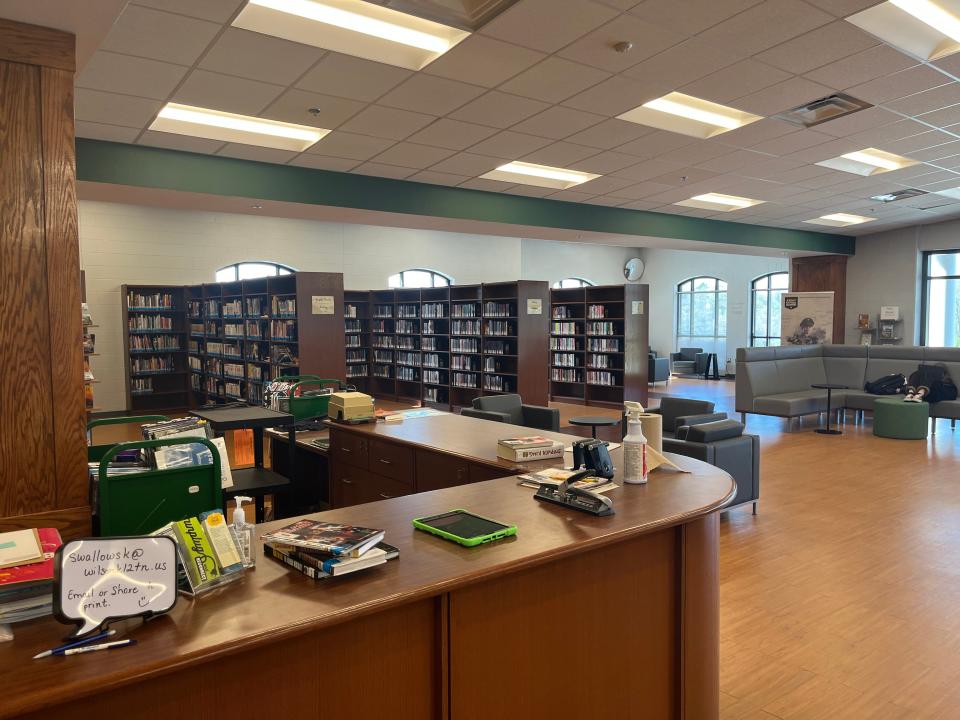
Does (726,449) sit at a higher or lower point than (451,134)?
lower

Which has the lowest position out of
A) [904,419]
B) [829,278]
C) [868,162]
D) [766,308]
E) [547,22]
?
[904,419]

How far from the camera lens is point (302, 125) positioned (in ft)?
18.5

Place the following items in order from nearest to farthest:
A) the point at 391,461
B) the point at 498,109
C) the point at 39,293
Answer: the point at 39,293, the point at 391,461, the point at 498,109

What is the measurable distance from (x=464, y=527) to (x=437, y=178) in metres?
6.33

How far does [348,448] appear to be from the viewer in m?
4.35

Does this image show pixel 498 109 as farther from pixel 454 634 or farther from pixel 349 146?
pixel 454 634

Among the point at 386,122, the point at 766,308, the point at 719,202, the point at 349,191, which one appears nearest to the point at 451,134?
the point at 386,122

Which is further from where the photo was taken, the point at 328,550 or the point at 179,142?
the point at 179,142

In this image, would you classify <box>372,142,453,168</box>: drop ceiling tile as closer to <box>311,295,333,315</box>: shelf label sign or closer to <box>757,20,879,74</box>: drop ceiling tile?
<box>311,295,333,315</box>: shelf label sign

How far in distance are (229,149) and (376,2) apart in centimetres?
318

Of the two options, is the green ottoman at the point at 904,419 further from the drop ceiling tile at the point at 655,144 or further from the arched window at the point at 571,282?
the arched window at the point at 571,282

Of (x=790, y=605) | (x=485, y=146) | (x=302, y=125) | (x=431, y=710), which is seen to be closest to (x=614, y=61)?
(x=485, y=146)

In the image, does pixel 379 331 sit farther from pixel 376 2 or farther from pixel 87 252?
pixel 376 2

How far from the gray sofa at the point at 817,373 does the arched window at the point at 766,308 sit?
20.2 feet
